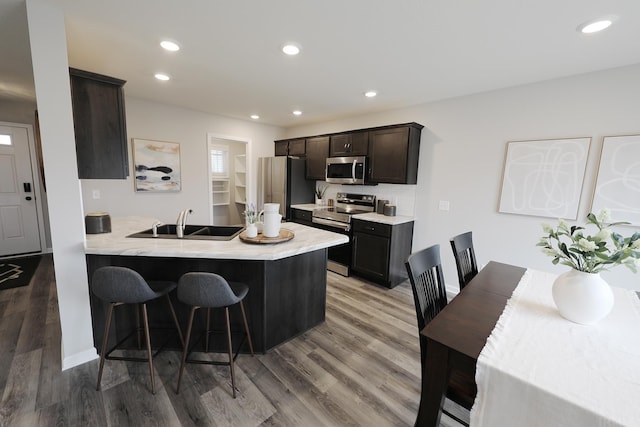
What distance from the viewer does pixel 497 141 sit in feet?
9.73

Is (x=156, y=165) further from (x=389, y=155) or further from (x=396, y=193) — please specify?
(x=396, y=193)

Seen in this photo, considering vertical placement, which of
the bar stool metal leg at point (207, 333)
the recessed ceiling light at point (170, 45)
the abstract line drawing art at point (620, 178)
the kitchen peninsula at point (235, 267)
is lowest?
the bar stool metal leg at point (207, 333)

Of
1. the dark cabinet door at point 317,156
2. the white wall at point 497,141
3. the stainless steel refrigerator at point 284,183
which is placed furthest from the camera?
the stainless steel refrigerator at point 284,183

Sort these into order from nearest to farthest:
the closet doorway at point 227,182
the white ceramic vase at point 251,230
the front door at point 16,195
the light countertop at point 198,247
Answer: the light countertop at point 198,247
the white ceramic vase at point 251,230
the front door at point 16,195
the closet doorway at point 227,182

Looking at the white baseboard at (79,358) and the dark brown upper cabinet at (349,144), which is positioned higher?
the dark brown upper cabinet at (349,144)

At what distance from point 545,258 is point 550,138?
122cm

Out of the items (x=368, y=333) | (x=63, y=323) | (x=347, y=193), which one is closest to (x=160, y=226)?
(x=63, y=323)

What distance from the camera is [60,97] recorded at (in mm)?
1683

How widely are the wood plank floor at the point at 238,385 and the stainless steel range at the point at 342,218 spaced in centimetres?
141

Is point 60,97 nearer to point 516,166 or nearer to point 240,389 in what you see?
point 240,389

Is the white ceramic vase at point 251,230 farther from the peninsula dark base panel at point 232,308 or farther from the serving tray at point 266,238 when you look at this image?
the peninsula dark base panel at point 232,308

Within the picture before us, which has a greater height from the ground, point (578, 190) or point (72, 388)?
point (578, 190)

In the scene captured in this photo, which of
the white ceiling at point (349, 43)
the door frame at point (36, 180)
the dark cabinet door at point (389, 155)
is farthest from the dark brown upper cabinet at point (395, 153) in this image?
the door frame at point (36, 180)

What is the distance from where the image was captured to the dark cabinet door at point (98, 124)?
1898mm
